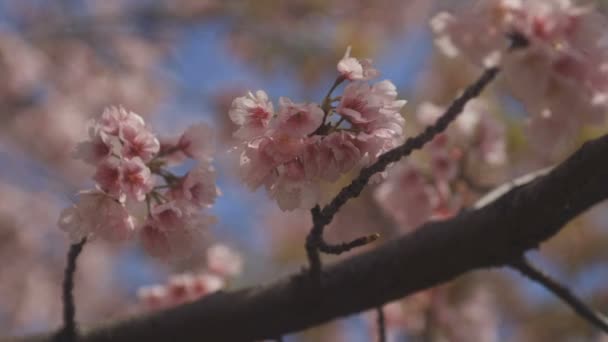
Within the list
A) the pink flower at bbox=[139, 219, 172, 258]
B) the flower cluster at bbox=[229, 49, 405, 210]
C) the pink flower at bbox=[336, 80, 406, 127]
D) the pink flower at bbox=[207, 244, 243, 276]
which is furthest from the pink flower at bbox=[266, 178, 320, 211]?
the pink flower at bbox=[207, 244, 243, 276]

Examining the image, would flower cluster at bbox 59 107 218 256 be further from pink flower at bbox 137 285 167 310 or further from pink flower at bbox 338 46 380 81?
pink flower at bbox 137 285 167 310

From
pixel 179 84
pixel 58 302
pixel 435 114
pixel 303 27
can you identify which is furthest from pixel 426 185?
pixel 58 302

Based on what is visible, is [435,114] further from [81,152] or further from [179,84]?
[179,84]

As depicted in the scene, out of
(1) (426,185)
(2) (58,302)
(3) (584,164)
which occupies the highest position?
(2) (58,302)

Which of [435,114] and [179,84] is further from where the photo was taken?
[179,84]

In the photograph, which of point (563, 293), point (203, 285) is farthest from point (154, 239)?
point (563, 293)

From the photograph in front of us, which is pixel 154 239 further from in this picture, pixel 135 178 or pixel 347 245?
pixel 347 245

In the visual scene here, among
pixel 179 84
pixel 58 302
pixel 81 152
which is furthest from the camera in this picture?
pixel 58 302
